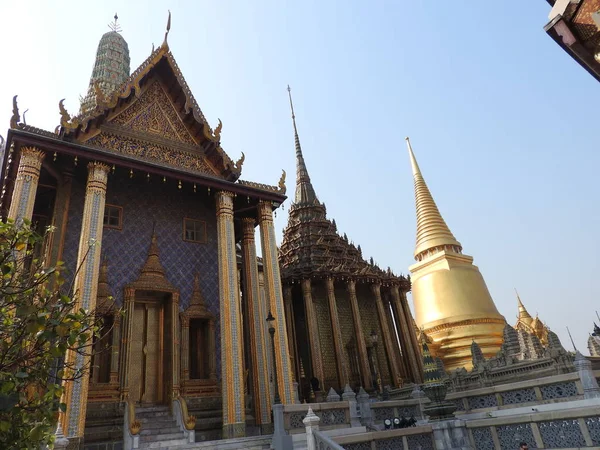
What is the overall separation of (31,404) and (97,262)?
6890 mm

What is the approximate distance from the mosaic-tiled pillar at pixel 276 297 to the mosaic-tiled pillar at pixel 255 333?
625mm

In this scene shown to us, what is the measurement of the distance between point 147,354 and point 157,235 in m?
3.05

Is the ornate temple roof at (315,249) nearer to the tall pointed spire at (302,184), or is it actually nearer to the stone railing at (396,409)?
the tall pointed spire at (302,184)

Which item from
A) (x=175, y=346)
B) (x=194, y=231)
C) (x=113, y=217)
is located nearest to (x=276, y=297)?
(x=175, y=346)

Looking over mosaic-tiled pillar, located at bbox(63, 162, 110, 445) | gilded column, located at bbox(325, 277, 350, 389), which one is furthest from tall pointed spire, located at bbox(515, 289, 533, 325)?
mosaic-tiled pillar, located at bbox(63, 162, 110, 445)

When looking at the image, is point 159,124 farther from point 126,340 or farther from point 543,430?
point 543,430

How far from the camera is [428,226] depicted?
28.8 meters

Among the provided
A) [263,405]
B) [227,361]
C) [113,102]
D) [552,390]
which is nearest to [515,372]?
[552,390]

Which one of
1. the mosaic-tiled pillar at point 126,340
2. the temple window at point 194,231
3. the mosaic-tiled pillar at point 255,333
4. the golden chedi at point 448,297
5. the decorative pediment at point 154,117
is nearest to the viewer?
the mosaic-tiled pillar at point 126,340

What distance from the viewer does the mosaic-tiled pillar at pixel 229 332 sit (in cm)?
913

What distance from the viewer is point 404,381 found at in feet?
59.7

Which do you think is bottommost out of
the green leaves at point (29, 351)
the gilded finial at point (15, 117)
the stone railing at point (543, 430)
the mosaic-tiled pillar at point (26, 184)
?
the stone railing at point (543, 430)

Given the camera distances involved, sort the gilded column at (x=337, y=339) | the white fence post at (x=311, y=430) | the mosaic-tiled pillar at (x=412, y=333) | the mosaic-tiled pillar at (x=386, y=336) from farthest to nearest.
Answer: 1. the mosaic-tiled pillar at (x=412, y=333)
2. the mosaic-tiled pillar at (x=386, y=336)
3. the gilded column at (x=337, y=339)
4. the white fence post at (x=311, y=430)

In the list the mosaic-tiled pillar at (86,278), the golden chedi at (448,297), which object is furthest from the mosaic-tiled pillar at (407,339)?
the mosaic-tiled pillar at (86,278)
